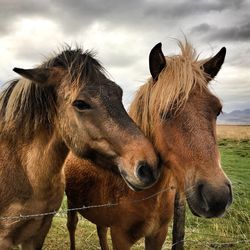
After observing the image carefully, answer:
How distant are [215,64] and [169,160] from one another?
1309mm

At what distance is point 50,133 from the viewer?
155 inches

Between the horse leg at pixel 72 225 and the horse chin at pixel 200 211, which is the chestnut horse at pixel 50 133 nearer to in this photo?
the horse chin at pixel 200 211

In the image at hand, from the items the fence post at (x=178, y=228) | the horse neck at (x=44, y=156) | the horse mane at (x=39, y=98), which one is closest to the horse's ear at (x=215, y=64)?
the horse mane at (x=39, y=98)

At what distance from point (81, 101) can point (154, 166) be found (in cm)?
100

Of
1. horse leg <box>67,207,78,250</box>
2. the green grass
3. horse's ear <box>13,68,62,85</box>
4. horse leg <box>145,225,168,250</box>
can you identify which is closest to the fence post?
the green grass

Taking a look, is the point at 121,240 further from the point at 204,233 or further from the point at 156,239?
the point at 204,233

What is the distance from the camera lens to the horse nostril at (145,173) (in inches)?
124

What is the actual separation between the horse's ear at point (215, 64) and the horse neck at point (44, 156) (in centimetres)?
180

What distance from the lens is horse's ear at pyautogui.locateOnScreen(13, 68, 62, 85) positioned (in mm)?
3568

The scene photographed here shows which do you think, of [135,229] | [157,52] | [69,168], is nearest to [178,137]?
[157,52]

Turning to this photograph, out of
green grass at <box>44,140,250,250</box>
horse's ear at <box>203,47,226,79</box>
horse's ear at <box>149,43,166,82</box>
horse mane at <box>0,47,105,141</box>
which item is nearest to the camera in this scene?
horse's ear at <box>149,43,166,82</box>

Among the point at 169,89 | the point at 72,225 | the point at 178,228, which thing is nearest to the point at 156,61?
the point at 169,89

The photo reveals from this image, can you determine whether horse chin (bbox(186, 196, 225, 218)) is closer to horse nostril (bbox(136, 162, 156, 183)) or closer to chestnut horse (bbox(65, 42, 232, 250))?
chestnut horse (bbox(65, 42, 232, 250))

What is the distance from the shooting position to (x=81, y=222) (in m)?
8.68
